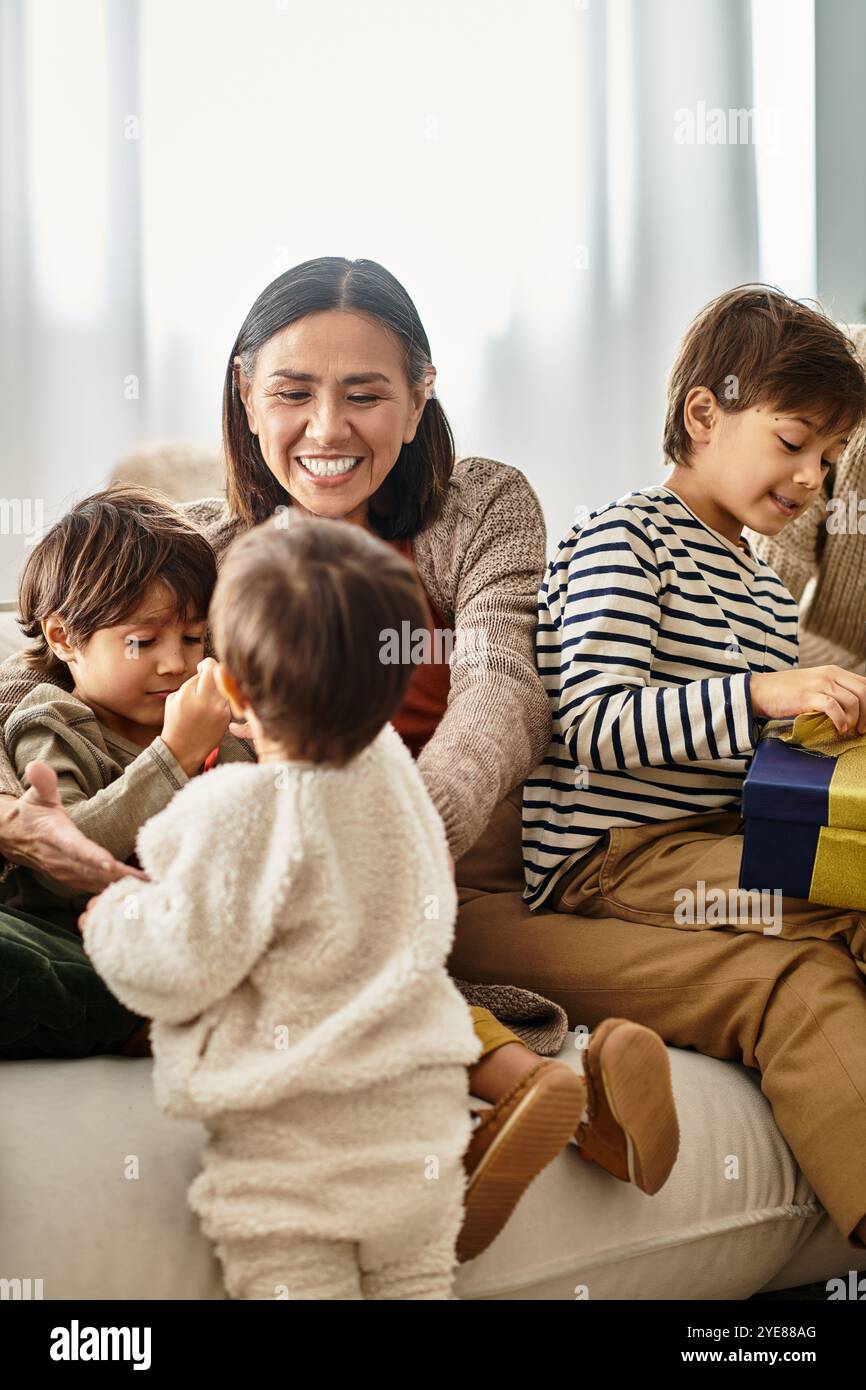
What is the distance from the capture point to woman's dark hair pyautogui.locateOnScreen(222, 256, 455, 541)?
130cm

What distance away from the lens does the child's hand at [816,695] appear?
1.11m

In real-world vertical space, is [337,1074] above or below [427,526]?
below

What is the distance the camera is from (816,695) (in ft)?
3.65

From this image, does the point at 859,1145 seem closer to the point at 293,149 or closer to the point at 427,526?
the point at 427,526

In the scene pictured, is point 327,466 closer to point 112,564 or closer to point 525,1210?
point 112,564

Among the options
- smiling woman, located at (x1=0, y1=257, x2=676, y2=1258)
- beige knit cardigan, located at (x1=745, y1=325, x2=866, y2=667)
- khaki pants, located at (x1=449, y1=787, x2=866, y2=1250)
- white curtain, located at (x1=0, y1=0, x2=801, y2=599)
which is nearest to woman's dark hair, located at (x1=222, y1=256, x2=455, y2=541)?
smiling woman, located at (x1=0, y1=257, x2=676, y2=1258)

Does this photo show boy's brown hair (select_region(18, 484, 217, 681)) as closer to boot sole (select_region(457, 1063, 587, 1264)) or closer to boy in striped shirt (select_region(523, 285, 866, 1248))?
boy in striped shirt (select_region(523, 285, 866, 1248))

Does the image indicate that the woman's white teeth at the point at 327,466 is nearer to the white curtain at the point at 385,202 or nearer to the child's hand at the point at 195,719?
the child's hand at the point at 195,719

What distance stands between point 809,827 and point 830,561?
2.41ft

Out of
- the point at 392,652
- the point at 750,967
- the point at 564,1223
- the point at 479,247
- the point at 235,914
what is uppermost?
the point at 479,247

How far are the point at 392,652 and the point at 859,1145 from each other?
1.83ft

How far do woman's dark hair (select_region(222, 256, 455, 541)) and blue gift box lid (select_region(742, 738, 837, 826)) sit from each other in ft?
1.54

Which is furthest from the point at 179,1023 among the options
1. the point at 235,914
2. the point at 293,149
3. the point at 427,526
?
the point at 293,149

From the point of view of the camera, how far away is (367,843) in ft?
2.69
